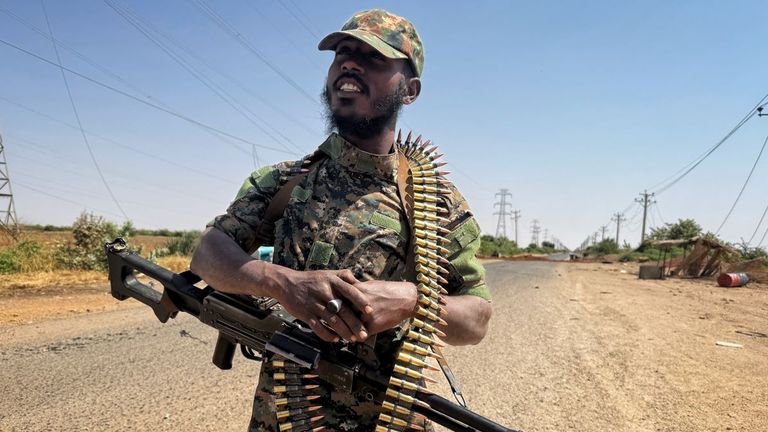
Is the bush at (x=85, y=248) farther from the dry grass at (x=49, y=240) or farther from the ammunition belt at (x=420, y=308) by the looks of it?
the ammunition belt at (x=420, y=308)

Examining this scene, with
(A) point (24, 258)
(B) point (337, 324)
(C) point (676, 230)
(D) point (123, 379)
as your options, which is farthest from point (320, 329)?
(C) point (676, 230)

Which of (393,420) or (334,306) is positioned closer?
(334,306)

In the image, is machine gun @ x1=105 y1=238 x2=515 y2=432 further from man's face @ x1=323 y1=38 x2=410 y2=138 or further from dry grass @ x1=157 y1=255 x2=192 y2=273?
dry grass @ x1=157 y1=255 x2=192 y2=273

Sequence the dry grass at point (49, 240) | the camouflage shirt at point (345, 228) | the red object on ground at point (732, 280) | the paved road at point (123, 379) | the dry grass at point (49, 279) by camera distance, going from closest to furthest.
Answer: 1. the camouflage shirt at point (345, 228)
2. the paved road at point (123, 379)
3. the dry grass at point (49, 279)
4. the dry grass at point (49, 240)
5. the red object on ground at point (732, 280)

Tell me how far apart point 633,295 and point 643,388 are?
1044 cm

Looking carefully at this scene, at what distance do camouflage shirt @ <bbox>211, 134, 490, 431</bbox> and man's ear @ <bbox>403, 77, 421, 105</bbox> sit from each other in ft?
1.02

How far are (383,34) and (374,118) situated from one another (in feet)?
1.12

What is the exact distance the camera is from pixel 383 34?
6.79 ft

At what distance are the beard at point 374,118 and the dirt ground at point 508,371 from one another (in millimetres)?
3611

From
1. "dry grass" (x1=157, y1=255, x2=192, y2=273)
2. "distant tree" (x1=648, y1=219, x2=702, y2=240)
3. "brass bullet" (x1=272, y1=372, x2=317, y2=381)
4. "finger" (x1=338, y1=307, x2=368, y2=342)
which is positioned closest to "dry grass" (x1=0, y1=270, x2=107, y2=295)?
"dry grass" (x1=157, y1=255, x2=192, y2=273)

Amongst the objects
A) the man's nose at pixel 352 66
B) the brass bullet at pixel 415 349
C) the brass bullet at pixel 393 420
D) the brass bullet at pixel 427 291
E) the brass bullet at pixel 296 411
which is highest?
the man's nose at pixel 352 66

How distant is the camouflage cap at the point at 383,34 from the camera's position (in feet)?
6.60

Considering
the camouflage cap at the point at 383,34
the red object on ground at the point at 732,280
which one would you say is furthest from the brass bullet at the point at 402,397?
the red object on ground at the point at 732,280

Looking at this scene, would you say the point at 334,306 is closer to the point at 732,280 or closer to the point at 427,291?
the point at 427,291
